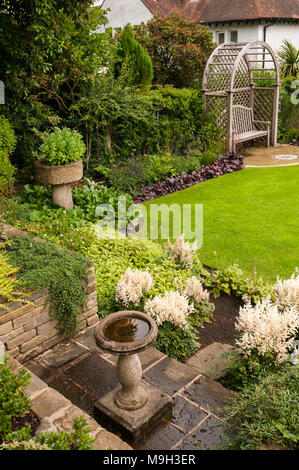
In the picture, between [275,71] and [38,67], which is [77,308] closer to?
[38,67]

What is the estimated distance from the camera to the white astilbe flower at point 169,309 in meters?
4.18

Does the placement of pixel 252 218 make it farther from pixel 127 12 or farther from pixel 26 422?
pixel 127 12

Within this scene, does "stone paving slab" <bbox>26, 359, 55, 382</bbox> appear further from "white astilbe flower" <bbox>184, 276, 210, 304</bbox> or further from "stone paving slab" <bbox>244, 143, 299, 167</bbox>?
"stone paving slab" <bbox>244, 143, 299, 167</bbox>

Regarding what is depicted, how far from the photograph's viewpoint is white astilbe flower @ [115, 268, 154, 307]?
449cm

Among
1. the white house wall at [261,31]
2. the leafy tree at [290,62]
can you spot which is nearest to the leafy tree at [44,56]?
the leafy tree at [290,62]

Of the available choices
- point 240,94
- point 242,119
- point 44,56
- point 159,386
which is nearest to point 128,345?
point 159,386

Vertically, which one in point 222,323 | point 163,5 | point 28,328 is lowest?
point 222,323

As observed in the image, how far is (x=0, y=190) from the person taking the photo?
7.09 m

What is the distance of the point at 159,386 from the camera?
357 centimetres

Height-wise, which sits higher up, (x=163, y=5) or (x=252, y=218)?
(x=163, y=5)

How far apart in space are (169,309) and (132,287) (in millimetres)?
541

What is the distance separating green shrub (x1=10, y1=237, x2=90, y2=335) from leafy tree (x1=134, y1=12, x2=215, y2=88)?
11.3 m

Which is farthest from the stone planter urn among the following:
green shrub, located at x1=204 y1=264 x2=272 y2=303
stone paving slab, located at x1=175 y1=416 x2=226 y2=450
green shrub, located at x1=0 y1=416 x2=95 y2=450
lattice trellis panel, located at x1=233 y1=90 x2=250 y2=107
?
lattice trellis panel, located at x1=233 y1=90 x2=250 y2=107

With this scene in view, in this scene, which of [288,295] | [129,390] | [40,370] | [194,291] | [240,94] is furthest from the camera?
[240,94]
